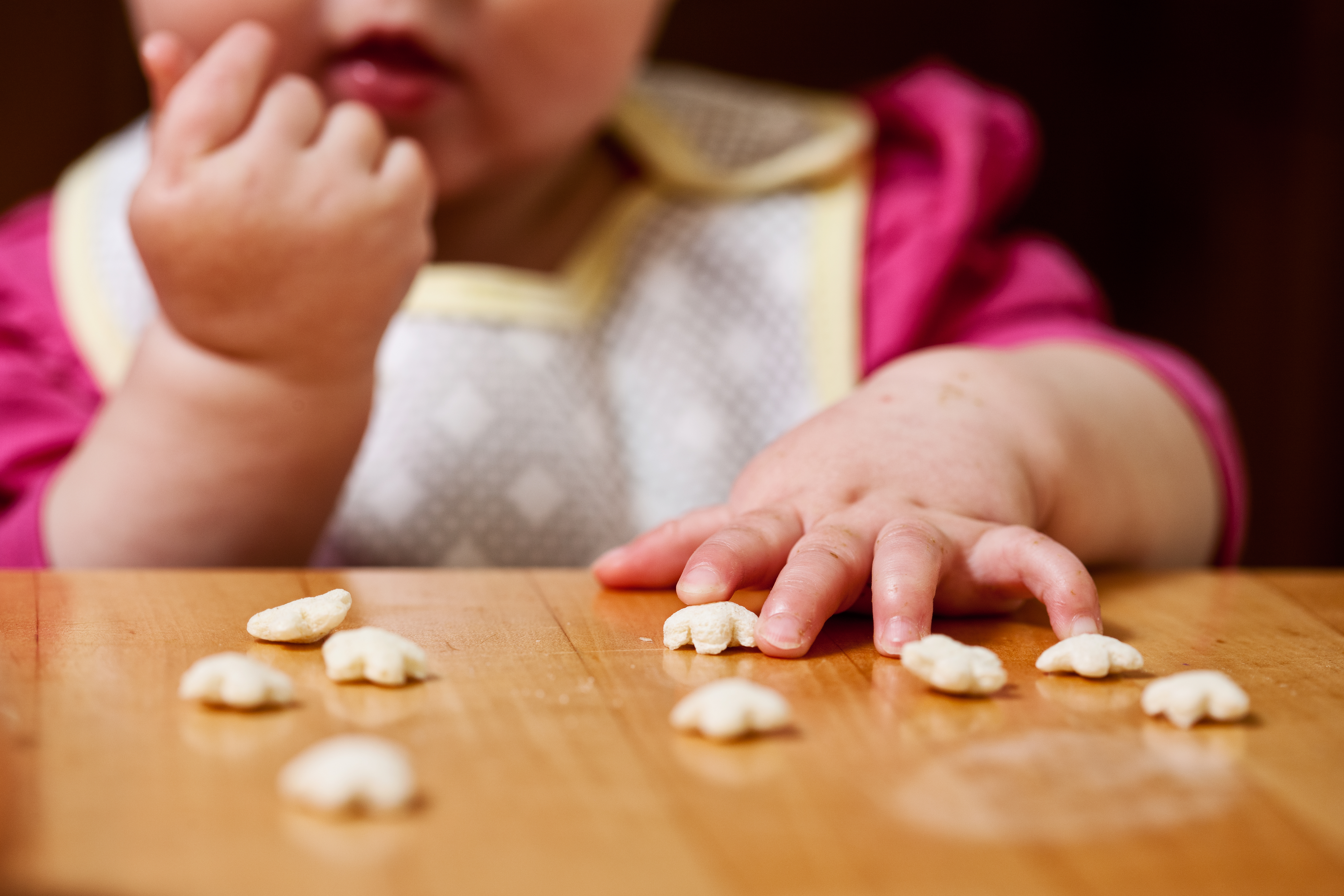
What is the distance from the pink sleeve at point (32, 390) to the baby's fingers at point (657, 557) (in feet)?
1.12

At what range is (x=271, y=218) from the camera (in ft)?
2.15

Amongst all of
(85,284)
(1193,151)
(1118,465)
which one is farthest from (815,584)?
(1193,151)

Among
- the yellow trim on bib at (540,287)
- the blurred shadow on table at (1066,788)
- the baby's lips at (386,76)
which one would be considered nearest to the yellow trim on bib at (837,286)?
the yellow trim on bib at (540,287)

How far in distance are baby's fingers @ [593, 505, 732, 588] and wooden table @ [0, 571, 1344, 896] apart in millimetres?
45

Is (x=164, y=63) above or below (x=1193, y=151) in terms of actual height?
above

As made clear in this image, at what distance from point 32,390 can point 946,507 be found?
58cm

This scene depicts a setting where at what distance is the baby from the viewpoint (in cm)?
58

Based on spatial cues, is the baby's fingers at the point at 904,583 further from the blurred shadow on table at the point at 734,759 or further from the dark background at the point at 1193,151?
the dark background at the point at 1193,151

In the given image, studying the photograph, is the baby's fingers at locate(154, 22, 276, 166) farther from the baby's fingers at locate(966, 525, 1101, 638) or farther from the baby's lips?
the baby's fingers at locate(966, 525, 1101, 638)

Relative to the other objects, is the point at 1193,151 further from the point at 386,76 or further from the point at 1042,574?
the point at 1042,574

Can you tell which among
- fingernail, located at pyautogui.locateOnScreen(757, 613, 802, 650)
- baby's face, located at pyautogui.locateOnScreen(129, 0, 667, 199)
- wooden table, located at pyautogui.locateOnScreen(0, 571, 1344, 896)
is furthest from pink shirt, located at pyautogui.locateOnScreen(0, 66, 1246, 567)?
fingernail, located at pyautogui.locateOnScreen(757, 613, 802, 650)

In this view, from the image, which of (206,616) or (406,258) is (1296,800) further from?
(406,258)

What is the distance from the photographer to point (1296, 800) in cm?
33

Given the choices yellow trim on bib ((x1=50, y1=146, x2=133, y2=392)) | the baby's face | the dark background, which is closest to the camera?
→ the baby's face
